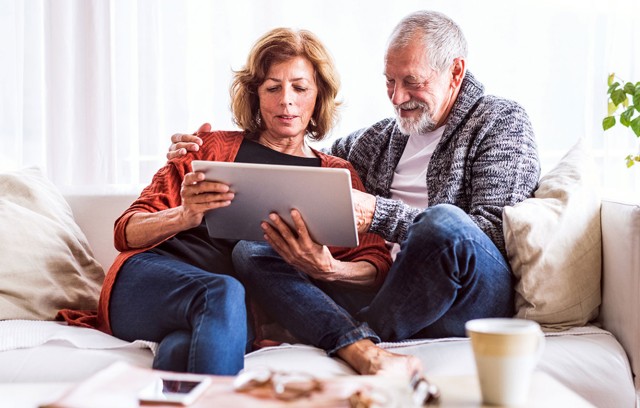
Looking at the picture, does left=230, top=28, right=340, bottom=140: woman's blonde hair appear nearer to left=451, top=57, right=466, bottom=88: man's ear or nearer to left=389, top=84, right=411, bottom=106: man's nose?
left=389, top=84, right=411, bottom=106: man's nose

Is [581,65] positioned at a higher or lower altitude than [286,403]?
higher

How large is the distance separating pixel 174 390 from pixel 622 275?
3.69 ft

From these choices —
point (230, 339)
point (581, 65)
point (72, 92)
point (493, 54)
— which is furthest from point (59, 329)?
point (581, 65)

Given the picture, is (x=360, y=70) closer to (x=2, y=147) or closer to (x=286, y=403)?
(x=2, y=147)

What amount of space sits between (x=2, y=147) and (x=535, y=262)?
2.12 meters

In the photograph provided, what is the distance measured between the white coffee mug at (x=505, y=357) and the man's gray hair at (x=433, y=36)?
1.21m

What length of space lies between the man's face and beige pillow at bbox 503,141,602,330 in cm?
40

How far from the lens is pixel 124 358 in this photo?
1596mm

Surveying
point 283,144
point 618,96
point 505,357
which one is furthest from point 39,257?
point 618,96

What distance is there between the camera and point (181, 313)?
5.16 ft

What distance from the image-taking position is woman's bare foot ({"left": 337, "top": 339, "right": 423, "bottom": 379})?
1.50m

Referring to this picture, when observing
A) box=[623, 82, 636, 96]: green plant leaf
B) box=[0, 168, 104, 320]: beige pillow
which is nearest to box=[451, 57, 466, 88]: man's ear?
box=[623, 82, 636, 96]: green plant leaf

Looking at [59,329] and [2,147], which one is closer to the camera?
[59,329]

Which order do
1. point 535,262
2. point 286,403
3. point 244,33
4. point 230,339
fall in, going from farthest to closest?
point 244,33
point 535,262
point 230,339
point 286,403
